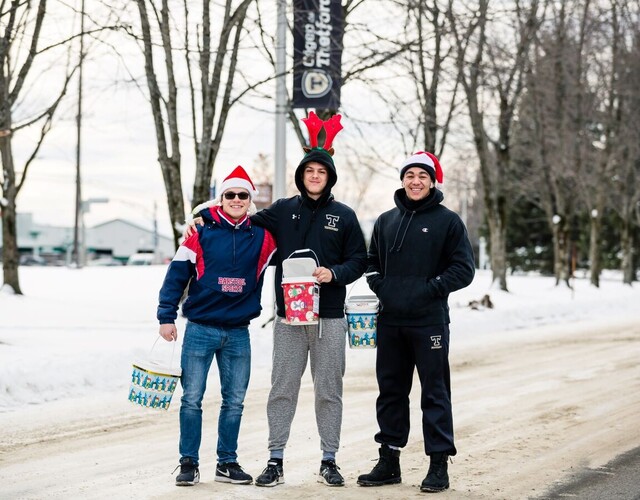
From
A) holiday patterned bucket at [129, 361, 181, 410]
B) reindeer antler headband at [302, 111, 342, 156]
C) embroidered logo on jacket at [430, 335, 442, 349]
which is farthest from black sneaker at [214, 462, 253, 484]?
reindeer antler headband at [302, 111, 342, 156]

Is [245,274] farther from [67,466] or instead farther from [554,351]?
[554,351]

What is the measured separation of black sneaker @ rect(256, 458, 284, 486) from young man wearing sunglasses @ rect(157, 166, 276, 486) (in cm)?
10

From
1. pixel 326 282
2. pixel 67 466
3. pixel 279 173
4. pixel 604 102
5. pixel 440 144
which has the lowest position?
pixel 67 466

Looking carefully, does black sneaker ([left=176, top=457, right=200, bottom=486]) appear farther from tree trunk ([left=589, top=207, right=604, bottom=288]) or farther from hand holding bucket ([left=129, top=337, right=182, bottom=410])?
tree trunk ([left=589, top=207, right=604, bottom=288])

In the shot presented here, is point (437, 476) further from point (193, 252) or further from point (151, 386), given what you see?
point (193, 252)

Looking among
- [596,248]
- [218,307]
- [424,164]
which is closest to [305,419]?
[218,307]

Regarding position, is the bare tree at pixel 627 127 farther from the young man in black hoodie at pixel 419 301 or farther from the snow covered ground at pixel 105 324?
the young man in black hoodie at pixel 419 301

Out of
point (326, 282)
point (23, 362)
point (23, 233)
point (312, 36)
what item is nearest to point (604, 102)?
point (312, 36)

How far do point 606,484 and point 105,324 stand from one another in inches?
495

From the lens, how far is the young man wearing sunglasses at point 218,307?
5996mm

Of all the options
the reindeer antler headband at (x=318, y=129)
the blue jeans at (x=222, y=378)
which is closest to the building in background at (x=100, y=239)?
the reindeer antler headband at (x=318, y=129)

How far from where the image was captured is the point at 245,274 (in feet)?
19.9

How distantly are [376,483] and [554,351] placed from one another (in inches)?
354

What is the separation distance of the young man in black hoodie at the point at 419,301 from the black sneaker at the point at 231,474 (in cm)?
73
